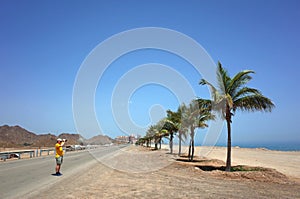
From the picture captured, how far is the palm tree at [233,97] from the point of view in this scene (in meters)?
16.5

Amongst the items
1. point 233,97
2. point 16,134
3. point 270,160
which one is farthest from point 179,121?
point 16,134

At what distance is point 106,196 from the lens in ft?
28.5

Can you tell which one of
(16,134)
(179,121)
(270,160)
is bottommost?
(270,160)

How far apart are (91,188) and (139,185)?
1.96m

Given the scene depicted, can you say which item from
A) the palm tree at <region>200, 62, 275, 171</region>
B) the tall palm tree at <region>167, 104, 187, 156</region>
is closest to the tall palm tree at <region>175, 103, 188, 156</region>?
the tall palm tree at <region>167, 104, 187, 156</region>

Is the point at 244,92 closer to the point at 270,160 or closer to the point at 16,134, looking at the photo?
the point at 270,160

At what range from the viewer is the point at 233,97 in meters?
17.4

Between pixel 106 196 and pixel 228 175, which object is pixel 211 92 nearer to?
pixel 228 175

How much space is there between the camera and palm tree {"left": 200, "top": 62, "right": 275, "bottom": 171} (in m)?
16.5

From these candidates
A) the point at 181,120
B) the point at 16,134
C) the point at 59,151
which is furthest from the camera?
the point at 16,134

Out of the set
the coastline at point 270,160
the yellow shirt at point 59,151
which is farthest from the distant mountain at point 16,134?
→ the yellow shirt at point 59,151

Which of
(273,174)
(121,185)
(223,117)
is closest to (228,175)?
(273,174)

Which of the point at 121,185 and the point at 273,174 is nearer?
the point at 121,185

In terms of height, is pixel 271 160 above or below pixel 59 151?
below
